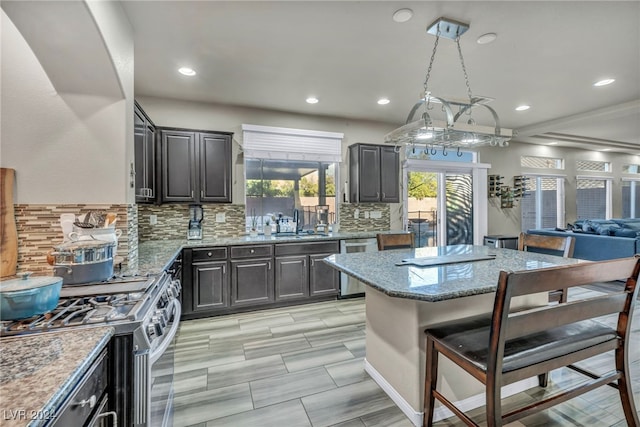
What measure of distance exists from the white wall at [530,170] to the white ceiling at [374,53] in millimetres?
1968

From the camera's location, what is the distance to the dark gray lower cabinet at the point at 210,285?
3.38 m

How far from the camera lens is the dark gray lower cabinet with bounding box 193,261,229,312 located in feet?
11.1

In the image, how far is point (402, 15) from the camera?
2250mm

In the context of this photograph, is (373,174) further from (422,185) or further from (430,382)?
(430,382)

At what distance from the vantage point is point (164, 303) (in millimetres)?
1654

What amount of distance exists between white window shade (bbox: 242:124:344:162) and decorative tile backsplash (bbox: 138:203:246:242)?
34.8 inches

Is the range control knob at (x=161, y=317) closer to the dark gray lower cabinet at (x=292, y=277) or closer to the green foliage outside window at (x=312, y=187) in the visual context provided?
the dark gray lower cabinet at (x=292, y=277)

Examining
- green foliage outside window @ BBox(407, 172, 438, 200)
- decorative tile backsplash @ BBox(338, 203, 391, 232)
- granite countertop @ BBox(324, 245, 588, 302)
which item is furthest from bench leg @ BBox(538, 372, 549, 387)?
green foliage outside window @ BBox(407, 172, 438, 200)

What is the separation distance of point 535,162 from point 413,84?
17.1 ft

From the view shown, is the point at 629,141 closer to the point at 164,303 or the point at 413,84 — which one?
the point at 413,84

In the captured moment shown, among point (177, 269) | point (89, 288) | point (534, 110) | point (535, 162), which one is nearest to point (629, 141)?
point (535, 162)

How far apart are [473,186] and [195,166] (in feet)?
17.7

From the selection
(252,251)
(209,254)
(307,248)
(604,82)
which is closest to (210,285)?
(209,254)

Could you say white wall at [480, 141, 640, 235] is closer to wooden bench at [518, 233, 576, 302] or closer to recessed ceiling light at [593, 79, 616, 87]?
recessed ceiling light at [593, 79, 616, 87]
